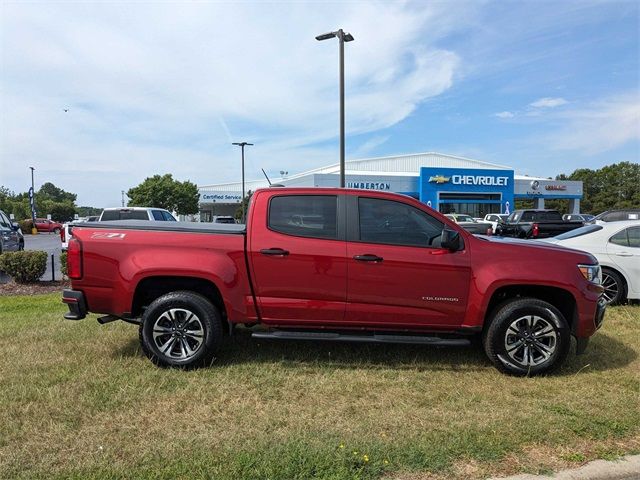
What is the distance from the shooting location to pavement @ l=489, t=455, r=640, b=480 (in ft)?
10.2

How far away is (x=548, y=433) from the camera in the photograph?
362cm

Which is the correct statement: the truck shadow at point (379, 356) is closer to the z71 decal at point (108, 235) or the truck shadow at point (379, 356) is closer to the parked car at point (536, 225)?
the z71 decal at point (108, 235)

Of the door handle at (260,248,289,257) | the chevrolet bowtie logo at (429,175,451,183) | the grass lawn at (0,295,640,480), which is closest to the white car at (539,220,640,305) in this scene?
the grass lawn at (0,295,640,480)

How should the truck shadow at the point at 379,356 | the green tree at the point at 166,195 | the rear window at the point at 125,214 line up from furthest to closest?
the green tree at the point at 166,195 < the rear window at the point at 125,214 < the truck shadow at the point at 379,356

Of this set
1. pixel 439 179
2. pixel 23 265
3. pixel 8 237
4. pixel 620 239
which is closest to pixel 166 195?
pixel 439 179

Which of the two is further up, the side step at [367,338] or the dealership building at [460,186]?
the dealership building at [460,186]

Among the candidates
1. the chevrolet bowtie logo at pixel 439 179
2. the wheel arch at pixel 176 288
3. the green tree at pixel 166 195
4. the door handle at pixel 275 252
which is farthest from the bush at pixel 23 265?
the green tree at pixel 166 195

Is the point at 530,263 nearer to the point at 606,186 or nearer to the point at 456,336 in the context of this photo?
the point at 456,336

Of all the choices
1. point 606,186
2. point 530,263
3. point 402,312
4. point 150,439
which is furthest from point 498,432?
point 606,186

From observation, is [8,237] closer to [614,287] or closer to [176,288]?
[176,288]

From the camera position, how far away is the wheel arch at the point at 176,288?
4.97m

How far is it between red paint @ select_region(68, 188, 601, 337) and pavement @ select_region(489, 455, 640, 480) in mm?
1735

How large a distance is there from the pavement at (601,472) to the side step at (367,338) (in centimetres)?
162

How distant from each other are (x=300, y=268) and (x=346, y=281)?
47 centimetres
